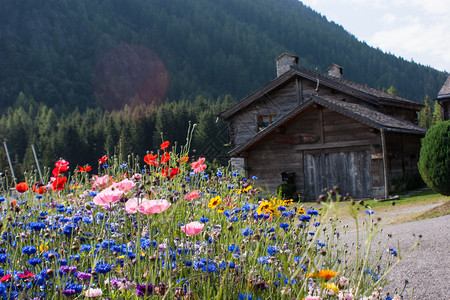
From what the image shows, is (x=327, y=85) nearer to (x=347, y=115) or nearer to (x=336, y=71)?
(x=347, y=115)

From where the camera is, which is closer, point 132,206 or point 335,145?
point 132,206

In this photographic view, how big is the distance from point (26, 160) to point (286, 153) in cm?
5043

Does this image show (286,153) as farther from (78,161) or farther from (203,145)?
(78,161)

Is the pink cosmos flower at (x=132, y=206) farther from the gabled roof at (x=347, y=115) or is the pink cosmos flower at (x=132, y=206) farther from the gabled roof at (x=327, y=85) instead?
the gabled roof at (x=327, y=85)

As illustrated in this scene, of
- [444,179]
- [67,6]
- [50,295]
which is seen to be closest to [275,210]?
[50,295]

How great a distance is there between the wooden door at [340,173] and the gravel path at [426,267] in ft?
28.0

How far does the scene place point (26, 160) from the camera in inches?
2330

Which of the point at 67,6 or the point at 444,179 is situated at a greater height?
the point at 67,6

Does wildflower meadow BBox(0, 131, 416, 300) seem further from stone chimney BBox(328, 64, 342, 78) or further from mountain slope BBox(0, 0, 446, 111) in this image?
mountain slope BBox(0, 0, 446, 111)

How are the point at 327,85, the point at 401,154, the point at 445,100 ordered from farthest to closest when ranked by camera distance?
the point at 445,100 → the point at 327,85 → the point at 401,154

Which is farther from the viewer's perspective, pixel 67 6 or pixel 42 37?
pixel 67 6

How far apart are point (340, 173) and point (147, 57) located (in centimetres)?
16539

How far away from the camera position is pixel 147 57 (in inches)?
6850

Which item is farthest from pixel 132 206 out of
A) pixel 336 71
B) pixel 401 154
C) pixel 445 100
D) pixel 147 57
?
pixel 147 57
